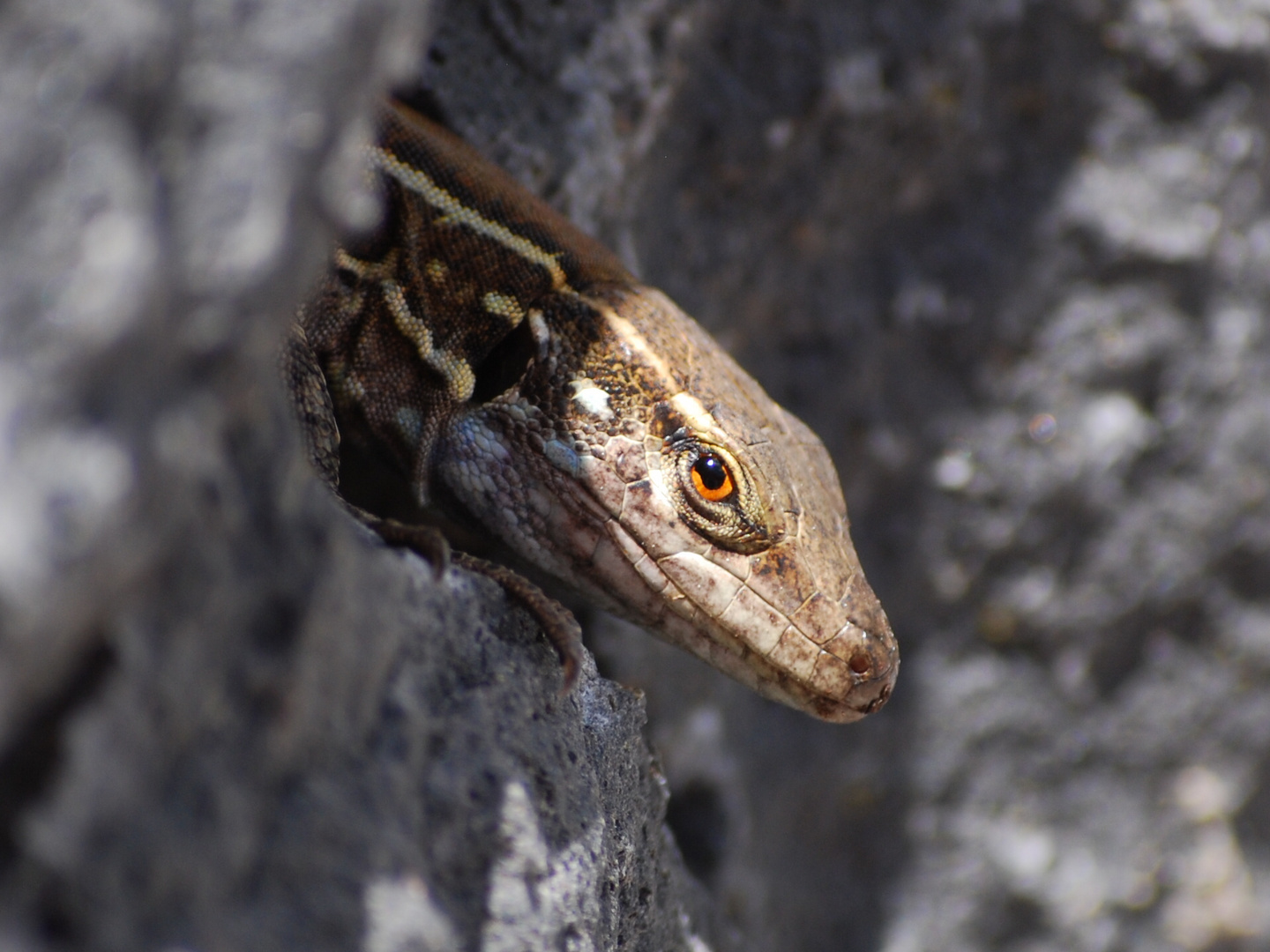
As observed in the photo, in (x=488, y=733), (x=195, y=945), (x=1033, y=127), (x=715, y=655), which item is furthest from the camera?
(x=1033, y=127)

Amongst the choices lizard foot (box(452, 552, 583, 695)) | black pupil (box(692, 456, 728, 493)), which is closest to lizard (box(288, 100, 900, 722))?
black pupil (box(692, 456, 728, 493))

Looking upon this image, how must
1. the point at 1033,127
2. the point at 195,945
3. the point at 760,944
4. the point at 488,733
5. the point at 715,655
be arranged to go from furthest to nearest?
the point at 1033,127 < the point at 760,944 < the point at 715,655 < the point at 488,733 < the point at 195,945

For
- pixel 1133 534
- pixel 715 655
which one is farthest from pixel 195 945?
pixel 1133 534

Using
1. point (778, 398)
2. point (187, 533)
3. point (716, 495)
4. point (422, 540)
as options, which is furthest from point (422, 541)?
point (778, 398)

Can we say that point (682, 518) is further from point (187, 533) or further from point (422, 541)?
point (187, 533)

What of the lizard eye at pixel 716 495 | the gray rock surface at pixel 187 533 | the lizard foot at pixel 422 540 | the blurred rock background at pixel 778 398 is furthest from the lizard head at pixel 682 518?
the gray rock surface at pixel 187 533

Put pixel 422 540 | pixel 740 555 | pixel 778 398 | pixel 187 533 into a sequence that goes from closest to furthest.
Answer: pixel 187 533 < pixel 422 540 < pixel 740 555 < pixel 778 398

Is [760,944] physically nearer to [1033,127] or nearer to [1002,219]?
[1002,219]
